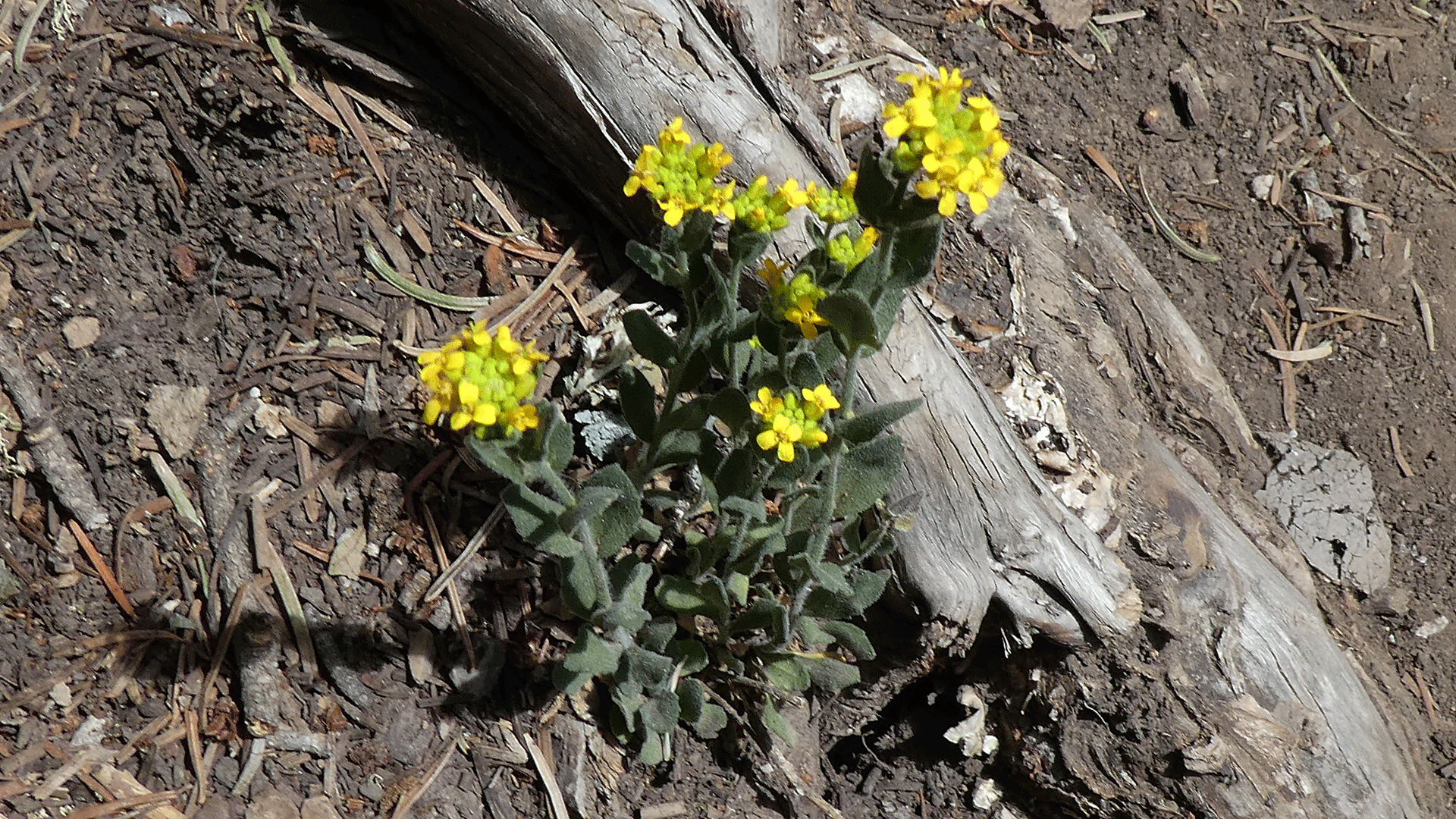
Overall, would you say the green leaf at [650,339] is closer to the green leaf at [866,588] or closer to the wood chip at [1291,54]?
the green leaf at [866,588]

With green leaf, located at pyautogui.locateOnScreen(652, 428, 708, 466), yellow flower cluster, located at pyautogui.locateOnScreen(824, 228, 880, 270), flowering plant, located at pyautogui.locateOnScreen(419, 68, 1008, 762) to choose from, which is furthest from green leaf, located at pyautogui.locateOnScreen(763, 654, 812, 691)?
yellow flower cluster, located at pyautogui.locateOnScreen(824, 228, 880, 270)

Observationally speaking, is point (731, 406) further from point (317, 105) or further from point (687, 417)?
point (317, 105)

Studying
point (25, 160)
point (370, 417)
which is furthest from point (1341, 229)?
point (25, 160)

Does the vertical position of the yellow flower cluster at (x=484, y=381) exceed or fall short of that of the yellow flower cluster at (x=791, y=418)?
it exceeds it

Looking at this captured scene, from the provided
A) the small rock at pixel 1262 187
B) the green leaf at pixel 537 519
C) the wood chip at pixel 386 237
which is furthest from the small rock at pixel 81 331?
the small rock at pixel 1262 187

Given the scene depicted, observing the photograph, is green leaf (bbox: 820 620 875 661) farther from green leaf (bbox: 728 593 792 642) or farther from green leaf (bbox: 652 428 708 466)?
green leaf (bbox: 652 428 708 466)

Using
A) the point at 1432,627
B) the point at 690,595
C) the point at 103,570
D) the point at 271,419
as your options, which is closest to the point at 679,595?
the point at 690,595

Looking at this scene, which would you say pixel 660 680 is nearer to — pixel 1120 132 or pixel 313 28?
pixel 313 28
